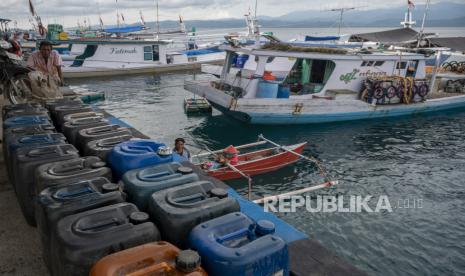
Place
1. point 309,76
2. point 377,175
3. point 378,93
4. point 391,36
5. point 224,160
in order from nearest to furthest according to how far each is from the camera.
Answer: point 224,160
point 377,175
point 378,93
point 309,76
point 391,36

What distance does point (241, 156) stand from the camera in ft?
35.2

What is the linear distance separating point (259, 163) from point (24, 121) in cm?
653

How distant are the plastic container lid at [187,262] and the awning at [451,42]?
27.6 m

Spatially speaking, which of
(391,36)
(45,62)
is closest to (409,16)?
(391,36)

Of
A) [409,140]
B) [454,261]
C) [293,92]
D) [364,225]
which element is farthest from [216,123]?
[454,261]

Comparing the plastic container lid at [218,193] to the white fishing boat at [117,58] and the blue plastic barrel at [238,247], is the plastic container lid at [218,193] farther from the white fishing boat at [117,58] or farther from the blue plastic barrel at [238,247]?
the white fishing boat at [117,58]

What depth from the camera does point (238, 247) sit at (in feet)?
8.80

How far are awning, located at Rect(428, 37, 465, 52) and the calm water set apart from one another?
7.24 meters

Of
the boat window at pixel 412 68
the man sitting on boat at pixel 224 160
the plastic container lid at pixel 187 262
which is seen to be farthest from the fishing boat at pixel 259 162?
the boat window at pixel 412 68

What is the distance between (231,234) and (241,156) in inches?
314

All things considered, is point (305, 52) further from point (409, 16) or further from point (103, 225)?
point (409, 16)

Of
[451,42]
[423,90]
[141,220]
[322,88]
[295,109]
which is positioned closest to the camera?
[141,220]

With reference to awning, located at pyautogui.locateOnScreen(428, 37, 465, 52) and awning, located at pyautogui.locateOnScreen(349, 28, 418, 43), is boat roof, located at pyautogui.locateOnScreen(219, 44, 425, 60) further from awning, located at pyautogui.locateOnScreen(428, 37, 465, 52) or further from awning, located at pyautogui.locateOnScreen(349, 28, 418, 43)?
awning, located at pyautogui.locateOnScreen(349, 28, 418, 43)

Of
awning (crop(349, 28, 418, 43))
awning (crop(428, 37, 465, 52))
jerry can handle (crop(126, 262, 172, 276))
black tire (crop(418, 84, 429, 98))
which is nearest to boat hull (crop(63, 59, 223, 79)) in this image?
awning (crop(349, 28, 418, 43))
